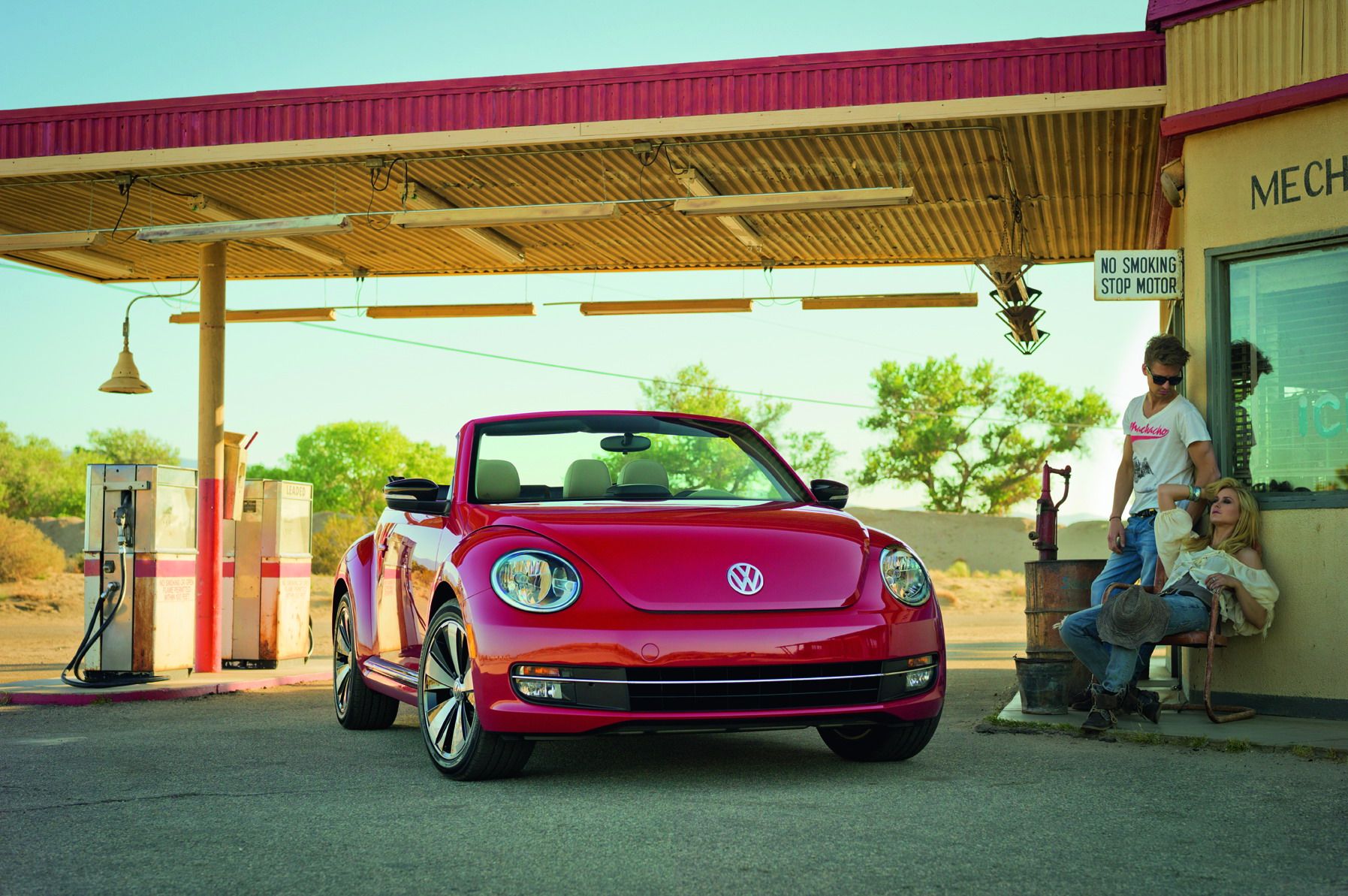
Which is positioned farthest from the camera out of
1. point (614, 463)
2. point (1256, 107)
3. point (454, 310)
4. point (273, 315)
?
point (273, 315)

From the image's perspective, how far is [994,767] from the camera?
244 inches

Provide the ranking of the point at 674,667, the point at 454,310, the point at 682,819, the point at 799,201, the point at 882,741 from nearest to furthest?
the point at 682,819
the point at 674,667
the point at 882,741
the point at 799,201
the point at 454,310

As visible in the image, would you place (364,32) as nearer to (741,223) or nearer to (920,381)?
(741,223)

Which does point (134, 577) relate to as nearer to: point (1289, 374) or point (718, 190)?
point (718, 190)

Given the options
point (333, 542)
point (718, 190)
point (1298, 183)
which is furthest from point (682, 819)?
point (333, 542)

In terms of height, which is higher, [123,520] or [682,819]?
[123,520]

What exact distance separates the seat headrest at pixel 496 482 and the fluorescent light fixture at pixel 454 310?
8.94m

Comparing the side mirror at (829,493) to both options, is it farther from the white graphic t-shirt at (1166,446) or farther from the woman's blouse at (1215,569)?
the white graphic t-shirt at (1166,446)

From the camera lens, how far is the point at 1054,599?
26.9ft

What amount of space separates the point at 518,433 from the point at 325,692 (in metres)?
4.86

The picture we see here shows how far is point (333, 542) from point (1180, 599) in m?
42.3

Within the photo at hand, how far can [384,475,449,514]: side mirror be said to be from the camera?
679 centimetres

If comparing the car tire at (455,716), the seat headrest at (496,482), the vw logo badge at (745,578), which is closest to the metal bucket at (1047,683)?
the vw logo badge at (745,578)

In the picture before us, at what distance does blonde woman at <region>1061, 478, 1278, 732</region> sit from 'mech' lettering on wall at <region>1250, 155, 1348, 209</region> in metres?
1.77
